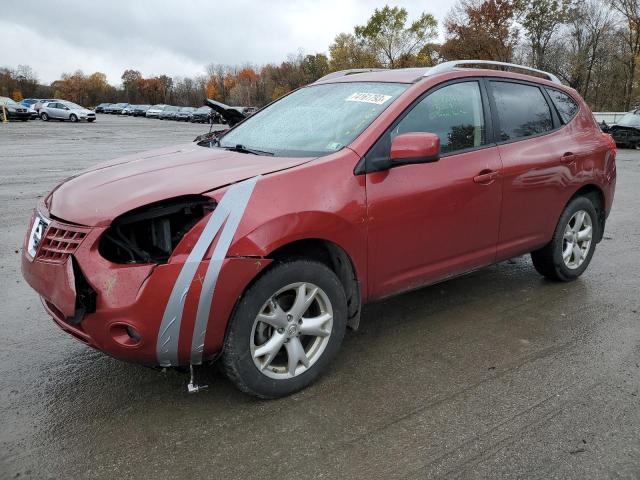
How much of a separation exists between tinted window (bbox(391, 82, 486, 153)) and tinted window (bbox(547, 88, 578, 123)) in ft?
3.55

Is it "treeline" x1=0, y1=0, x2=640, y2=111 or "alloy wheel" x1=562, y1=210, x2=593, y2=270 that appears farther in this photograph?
"treeline" x1=0, y1=0, x2=640, y2=111

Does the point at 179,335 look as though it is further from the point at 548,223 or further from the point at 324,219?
the point at 548,223

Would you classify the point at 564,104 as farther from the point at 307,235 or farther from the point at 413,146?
the point at 307,235

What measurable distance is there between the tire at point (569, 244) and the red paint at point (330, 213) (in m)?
0.19

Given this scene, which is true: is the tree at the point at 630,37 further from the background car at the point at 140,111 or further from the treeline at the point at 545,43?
the background car at the point at 140,111

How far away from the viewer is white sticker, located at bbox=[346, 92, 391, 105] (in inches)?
137

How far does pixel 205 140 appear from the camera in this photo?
13.5 ft

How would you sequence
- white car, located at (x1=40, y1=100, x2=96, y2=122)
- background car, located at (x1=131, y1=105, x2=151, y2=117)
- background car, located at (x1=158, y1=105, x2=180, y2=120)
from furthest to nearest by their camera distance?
background car, located at (x1=131, y1=105, x2=151, y2=117) → background car, located at (x1=158, y1=105, x2=180, y2=120) → white car, located at (x1=40, y1=100, x2=96, y2=122)

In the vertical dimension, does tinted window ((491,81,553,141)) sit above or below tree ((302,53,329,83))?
below

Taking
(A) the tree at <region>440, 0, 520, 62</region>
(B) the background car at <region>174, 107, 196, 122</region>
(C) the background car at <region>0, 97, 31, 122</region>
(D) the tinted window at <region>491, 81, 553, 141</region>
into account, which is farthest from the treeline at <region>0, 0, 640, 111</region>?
(D) the tinted window at <region>491, 81, 553, 141</region>

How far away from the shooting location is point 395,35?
67312 mm

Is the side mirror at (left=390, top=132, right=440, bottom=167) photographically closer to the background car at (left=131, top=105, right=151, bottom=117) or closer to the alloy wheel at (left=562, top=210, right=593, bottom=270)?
the alloy wheel at (left=562, top=210, right=593, bottom=270)

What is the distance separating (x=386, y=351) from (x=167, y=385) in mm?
1372

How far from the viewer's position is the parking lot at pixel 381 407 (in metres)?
2.44
